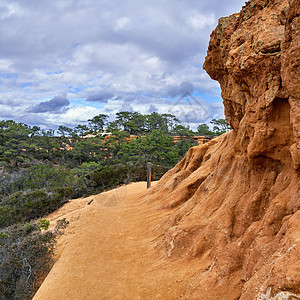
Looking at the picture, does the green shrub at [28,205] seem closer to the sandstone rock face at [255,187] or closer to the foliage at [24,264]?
the foliage at [24,264]

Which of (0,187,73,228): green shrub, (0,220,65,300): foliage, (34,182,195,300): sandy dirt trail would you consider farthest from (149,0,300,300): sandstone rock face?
(0,187,73,228): green shrub

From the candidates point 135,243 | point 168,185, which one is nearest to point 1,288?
point 135,243

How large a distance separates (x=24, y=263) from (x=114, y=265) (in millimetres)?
2916

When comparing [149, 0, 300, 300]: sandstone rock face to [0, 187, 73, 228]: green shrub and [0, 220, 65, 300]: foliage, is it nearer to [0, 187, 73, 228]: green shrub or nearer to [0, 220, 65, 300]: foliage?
[0, 220, 65, 300]: foliage

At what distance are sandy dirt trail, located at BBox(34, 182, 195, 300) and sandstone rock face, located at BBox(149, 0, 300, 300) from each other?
51 centimetres

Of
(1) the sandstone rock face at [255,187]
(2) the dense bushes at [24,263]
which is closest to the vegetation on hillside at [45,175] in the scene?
(2) the dense bushes at [24,263]

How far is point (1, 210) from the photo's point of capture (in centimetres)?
1304

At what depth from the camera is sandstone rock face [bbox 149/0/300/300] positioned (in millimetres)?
3469

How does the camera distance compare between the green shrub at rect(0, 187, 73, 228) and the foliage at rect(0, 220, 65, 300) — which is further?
the green shrub at rect(0, 187, 73, 228)

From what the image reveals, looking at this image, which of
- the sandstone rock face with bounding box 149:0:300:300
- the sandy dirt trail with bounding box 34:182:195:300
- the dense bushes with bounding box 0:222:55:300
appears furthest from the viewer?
the dense bushes with bounding box 0:222:55:300

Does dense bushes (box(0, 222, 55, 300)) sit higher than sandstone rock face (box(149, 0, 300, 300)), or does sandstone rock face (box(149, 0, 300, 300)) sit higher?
sandstone rock face (box(149, 0, 300, 300))

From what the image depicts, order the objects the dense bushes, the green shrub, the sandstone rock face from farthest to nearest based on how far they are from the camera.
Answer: the green shrub, the dense bushes, the sandstone rock face

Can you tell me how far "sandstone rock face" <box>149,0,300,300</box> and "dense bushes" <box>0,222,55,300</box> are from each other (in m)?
3.73

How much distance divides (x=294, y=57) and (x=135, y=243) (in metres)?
6.29
